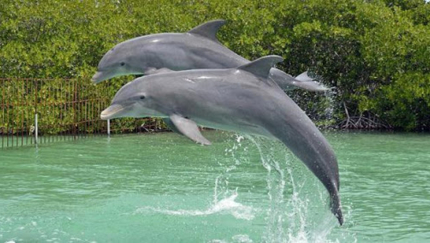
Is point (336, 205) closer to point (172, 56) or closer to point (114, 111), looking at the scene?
point (172, 56)

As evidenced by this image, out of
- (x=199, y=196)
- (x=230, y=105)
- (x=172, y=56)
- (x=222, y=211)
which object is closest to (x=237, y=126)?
(x=230, y=105)

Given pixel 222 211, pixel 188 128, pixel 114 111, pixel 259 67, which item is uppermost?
pixel 259 67

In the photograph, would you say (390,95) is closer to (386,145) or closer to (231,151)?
(386,145)

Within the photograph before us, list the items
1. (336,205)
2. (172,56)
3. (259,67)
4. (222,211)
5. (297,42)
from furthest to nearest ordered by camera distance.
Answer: (297,42) → (222,211) → (336,205) → (172,56) → (259,67)

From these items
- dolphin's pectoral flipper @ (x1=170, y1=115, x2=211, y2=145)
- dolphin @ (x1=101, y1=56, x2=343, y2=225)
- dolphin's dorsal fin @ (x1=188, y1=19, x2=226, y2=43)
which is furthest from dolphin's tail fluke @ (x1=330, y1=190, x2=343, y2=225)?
dolphin's dorsal fin @ (x1=188, y1=19, x2=226, y2=43)

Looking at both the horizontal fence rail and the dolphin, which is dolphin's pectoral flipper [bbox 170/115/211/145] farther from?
the horizontal fence rail

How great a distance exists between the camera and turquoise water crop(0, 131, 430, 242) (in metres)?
9.77

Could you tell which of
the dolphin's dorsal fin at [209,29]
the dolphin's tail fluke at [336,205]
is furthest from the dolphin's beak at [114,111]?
the dolphin's tail fluke at [336,205]

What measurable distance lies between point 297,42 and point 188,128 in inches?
934

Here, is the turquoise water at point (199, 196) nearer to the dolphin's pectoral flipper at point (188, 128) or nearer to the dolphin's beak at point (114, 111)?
the dolphin's pectoral flipper at point (188, 128)

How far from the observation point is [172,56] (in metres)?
6.01

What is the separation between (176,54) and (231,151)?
546 inches

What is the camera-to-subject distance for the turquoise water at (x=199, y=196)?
9.77 m

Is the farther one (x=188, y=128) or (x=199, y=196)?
(x=199, y=196)
